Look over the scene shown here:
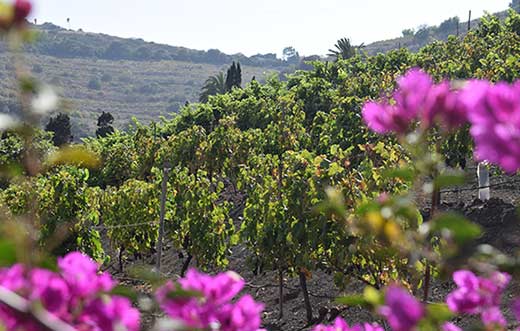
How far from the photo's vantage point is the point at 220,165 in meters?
19.2

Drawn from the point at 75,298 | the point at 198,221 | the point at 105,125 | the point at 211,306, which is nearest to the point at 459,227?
the point at 211,306

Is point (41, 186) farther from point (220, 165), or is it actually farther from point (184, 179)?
point (220, 165)

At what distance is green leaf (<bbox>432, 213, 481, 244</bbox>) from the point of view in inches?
42.2

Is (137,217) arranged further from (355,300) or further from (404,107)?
(404,107)

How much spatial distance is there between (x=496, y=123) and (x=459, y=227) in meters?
0.17

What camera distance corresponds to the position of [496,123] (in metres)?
0.98

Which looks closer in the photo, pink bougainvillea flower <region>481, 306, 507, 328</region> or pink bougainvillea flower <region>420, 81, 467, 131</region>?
pink bougainvillea flower <region>420, 81, 467, 131</region>

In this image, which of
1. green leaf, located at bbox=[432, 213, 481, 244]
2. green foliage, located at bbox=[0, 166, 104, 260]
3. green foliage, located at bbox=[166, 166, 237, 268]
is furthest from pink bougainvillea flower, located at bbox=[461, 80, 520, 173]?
green foliage, located at bbox=[166, 166, 237, 268]

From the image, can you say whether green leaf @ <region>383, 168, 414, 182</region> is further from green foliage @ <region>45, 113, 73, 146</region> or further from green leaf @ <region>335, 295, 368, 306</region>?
green foliage @ <region>45, 113, 73, 146</region>

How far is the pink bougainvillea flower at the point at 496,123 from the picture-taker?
3.21ft

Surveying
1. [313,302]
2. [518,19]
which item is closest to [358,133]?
[313,302]

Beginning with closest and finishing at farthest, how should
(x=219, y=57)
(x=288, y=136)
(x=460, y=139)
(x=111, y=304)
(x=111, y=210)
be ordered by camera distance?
1. (x=111, y=304)
2. (x=460, y=139)
3. (x=111, y=210)
4. (x=288, y=136)
5. (x=219, y=57)

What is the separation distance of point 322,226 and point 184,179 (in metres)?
6.33

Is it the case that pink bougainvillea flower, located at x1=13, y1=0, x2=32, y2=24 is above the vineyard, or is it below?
above
